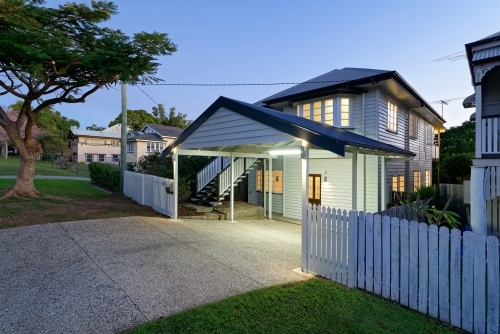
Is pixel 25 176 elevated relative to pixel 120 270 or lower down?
elevated

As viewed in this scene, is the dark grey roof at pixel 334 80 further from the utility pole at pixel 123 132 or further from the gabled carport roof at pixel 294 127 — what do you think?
the utility pole at pixel 123 132

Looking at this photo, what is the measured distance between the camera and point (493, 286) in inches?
137

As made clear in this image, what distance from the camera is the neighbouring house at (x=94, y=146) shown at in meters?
44.9

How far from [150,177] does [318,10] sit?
13864mm

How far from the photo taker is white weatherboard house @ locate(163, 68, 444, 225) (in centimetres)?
721

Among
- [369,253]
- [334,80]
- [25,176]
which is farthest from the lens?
[334,80]

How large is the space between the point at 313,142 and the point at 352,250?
6.81 feet

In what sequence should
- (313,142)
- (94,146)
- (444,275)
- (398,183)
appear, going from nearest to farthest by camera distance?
(444,275)
(313,142)
(398,183)
(94,146)

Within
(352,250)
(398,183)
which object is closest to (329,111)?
Answer: (398,183)

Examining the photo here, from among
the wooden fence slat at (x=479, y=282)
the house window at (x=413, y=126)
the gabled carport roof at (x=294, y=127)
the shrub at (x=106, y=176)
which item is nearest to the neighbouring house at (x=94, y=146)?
the shrub at (x=106, y=176)

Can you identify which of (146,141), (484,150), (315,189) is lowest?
(315,189)

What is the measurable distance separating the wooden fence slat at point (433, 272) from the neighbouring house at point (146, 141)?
3612 centimetres

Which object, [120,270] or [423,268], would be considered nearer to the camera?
[423,268]

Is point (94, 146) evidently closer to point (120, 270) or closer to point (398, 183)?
point (398, 183)
